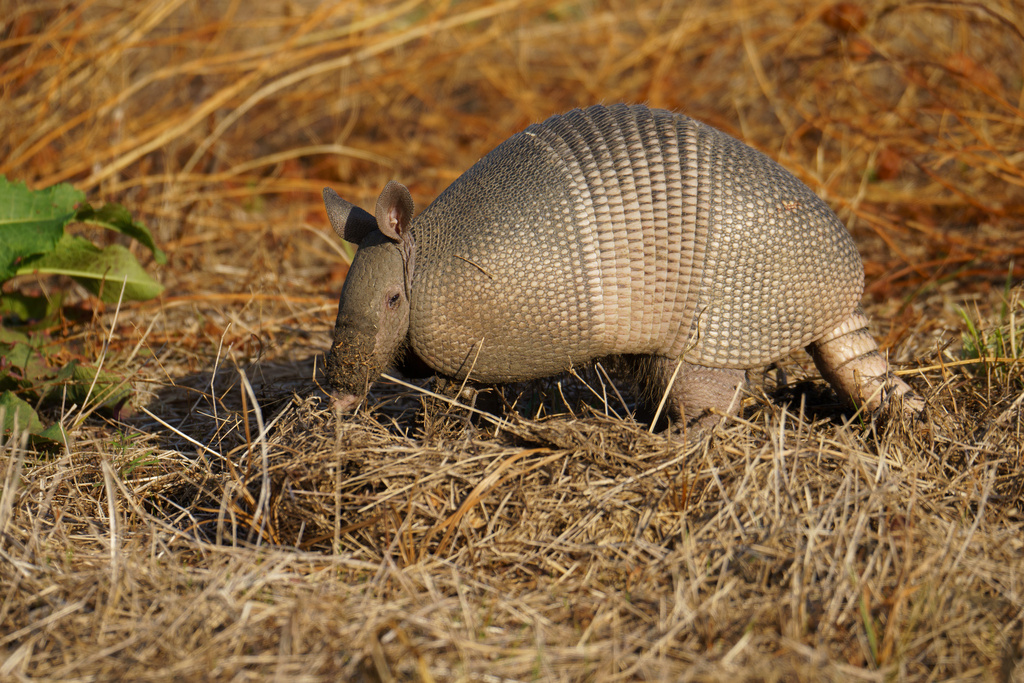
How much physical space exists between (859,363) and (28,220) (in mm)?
4544

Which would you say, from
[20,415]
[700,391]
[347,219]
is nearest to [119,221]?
[20,415]

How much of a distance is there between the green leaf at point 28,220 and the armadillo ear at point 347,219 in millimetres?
1770

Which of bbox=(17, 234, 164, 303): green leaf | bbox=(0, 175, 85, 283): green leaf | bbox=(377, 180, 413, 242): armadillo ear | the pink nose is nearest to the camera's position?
bbox=(377, 180, 413, 242): armadillo ear

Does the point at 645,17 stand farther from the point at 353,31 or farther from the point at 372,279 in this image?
the point at 372,279

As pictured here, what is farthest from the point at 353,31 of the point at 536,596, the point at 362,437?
the point at 536,596

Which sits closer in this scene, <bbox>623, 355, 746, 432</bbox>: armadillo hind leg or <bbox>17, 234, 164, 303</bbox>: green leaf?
<bbox>623, 355, 746, 432</bbox>: armadillo hind leg

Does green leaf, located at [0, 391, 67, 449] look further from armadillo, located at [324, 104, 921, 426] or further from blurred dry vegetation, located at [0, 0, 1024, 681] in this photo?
armadillo, located at [324, 104, 921, 426]

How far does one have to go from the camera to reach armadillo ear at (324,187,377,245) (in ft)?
12.1

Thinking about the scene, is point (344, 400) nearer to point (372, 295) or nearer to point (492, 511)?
point (372, 295)

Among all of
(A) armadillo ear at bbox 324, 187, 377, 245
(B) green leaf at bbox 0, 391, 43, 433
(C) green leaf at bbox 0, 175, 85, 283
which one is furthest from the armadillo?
(C) green leaf at bbox 0, 175, 85, 283

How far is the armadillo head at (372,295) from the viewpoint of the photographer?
11.5 feet

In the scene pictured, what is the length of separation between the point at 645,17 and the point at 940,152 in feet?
13.4

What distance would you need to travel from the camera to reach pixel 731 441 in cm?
352

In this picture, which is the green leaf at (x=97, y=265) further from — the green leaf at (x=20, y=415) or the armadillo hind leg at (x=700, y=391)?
the armadillo hind leg at (x=700, y=391)
